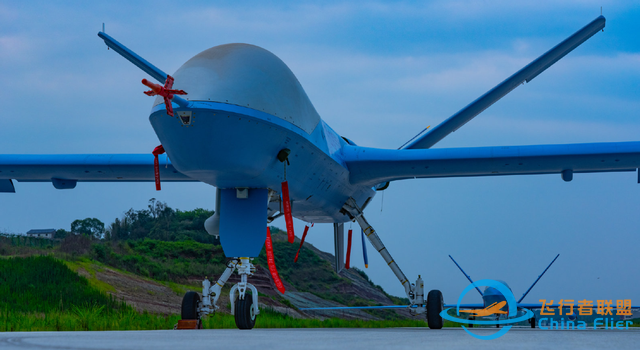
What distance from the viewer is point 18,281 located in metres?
18.9

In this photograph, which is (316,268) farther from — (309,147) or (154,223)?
(309,147)

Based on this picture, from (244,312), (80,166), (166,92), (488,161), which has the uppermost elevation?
(166,92)

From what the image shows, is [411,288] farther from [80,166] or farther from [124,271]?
[124,271]

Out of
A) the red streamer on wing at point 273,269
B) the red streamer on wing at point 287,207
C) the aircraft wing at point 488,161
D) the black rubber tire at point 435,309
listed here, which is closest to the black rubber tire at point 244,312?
the red streamer on wing at point 273,269

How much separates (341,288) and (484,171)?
21.8 metres

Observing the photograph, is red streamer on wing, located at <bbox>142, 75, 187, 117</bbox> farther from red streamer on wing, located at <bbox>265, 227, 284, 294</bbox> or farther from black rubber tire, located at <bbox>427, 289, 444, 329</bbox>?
black rubber tire, located at <bbox>427, 289, 444, 329</bbox>

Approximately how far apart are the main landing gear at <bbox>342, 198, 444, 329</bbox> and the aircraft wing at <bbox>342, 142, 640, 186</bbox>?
38.1 inches

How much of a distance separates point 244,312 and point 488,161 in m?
6.42

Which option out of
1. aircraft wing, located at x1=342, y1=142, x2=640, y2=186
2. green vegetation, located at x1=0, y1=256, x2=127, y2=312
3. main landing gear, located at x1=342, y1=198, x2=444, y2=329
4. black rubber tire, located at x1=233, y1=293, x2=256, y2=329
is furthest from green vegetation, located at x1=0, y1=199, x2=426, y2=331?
aircraft wing, located at x1=342, y1=142, x2=640, y2=186

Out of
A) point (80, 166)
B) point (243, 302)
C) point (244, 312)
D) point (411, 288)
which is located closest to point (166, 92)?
point (243, 302)

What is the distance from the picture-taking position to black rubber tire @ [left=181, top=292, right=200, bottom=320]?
11.7 m

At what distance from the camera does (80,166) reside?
13.5 meters

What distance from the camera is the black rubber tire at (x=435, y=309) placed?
13.0m

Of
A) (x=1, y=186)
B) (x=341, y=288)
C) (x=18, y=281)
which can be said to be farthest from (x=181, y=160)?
(x=341, y=288)
